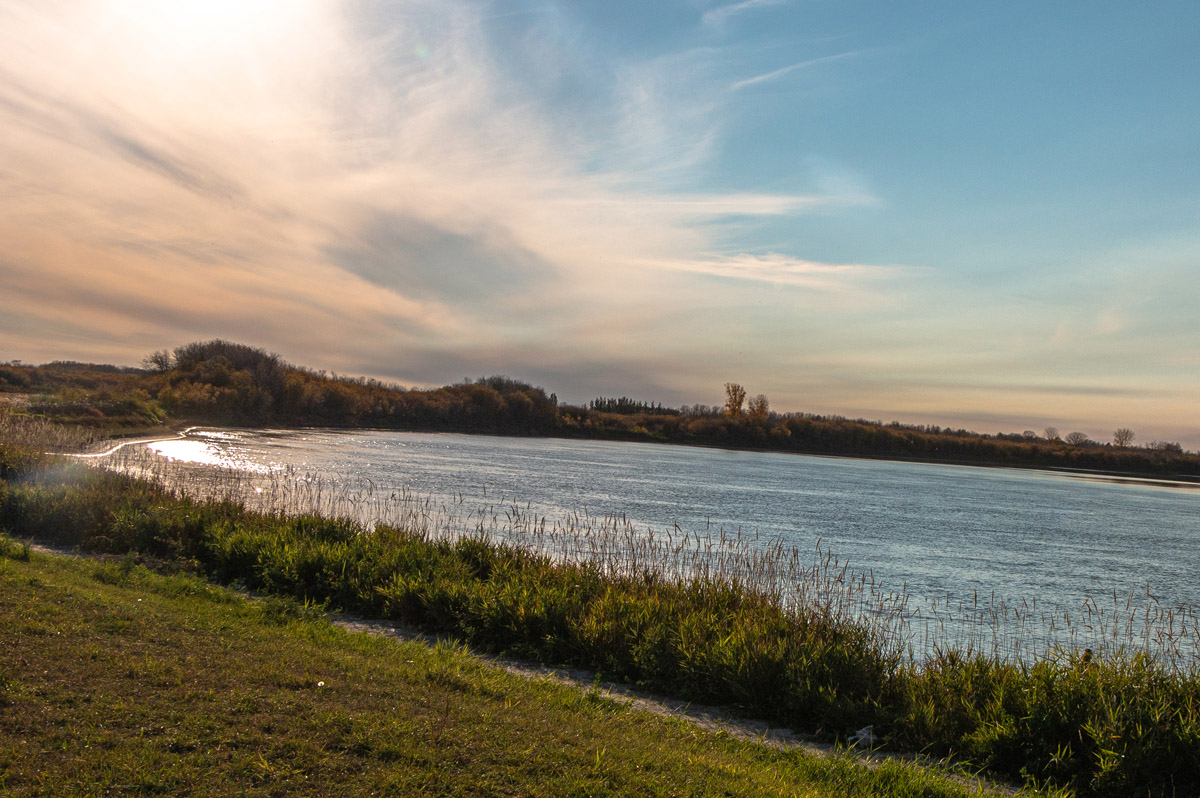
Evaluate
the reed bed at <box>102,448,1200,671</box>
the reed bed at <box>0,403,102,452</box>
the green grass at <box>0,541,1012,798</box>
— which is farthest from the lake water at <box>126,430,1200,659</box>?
the green grass at <box>0,541,1012,798</box>

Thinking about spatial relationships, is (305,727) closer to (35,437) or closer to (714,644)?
(714,644)

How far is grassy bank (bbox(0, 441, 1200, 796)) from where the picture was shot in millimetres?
7184

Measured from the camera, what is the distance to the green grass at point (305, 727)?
4676 millimetres

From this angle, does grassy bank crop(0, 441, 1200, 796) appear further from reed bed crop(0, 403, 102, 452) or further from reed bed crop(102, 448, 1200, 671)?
reed bed crop(0, 403, 102, 452)

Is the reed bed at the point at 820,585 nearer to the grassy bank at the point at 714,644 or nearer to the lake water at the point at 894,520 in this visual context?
the lake water at the point at 894,520

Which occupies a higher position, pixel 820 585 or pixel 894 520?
pixel 820 585

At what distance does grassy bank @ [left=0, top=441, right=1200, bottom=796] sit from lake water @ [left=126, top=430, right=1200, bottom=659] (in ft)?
7.78

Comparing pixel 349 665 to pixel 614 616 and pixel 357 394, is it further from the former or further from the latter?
pixel 357 394

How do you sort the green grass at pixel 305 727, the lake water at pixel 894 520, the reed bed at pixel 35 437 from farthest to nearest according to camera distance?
the reed bed at pixel 35 437 → the lake water at pixel 894 520 → the green grass at pixel 305 727

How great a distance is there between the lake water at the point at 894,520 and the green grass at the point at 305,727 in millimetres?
6123

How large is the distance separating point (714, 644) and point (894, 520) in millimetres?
27658

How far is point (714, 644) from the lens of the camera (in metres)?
9.12

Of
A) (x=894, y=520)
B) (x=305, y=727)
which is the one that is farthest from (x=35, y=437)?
(x=894, y=520)

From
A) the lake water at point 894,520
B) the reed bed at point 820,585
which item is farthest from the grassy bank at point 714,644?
the lake water at point 894,520
